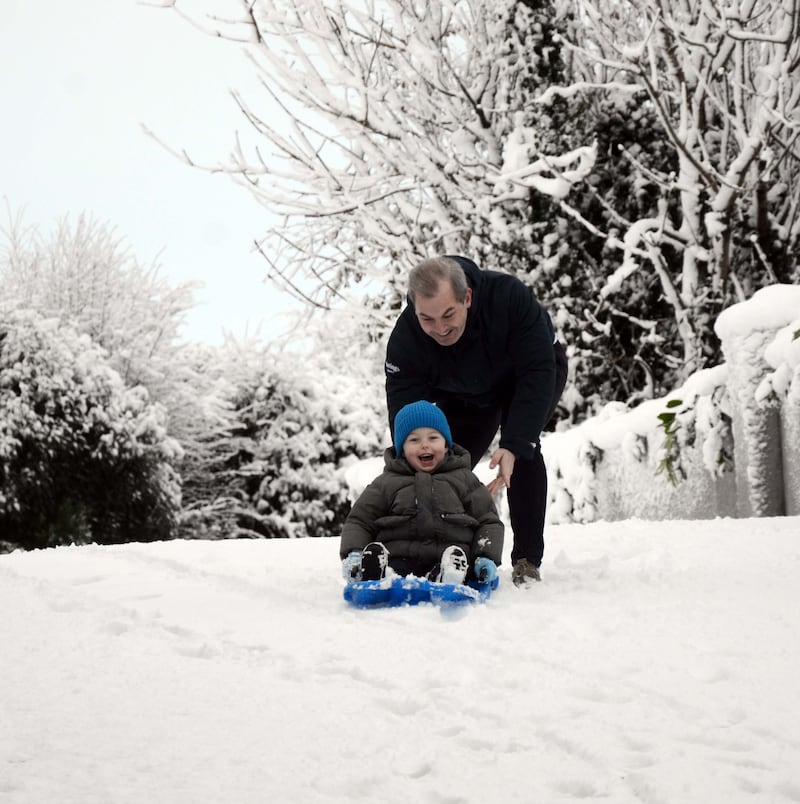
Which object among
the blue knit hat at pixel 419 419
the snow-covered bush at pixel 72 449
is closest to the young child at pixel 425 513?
the blue knit hat at pixel 419 419

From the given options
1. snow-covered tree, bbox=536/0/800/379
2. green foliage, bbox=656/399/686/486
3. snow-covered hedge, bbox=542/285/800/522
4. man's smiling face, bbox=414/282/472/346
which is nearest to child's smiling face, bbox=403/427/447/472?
man's smiling face, bbox=414/282/472/346

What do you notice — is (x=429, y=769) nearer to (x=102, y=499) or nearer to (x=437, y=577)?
(x=437, y=577)

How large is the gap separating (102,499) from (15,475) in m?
0.82

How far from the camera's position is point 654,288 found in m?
7.96

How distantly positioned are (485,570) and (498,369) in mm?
723

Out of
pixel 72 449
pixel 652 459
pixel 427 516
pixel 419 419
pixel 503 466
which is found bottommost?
pixel 427 516

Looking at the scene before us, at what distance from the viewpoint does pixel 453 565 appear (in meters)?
2.98

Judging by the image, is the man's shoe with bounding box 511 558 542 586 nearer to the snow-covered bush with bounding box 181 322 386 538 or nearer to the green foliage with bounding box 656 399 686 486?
the green foliage with bounding box 656 399 686 486

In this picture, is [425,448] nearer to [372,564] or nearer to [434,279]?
[372,564]

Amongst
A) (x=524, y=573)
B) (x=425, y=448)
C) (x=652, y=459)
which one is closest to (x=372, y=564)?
(x=425, y=448)

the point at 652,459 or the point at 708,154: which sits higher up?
the point at 708,154

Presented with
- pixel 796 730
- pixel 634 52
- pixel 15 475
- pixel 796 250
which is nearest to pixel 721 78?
pixel 796 250

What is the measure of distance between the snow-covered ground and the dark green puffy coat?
0.73ft

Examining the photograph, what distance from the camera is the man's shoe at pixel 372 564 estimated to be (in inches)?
117
